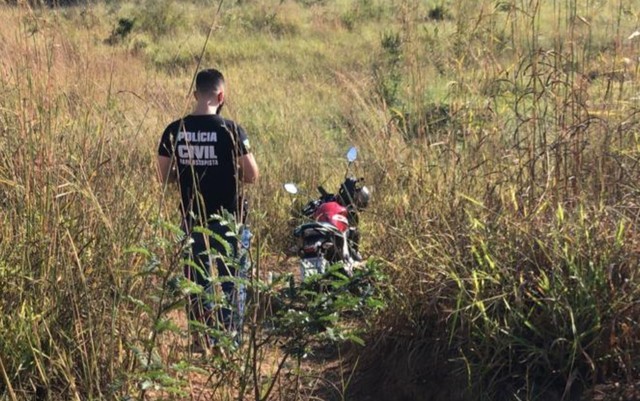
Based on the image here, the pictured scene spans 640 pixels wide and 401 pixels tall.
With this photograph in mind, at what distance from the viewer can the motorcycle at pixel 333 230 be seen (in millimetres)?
4625

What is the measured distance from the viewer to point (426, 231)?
413cm

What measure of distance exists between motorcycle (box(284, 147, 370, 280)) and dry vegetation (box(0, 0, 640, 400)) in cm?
15

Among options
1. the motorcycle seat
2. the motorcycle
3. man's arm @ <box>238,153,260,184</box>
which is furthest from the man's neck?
the motorcycle seat

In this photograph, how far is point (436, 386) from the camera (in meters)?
3.58

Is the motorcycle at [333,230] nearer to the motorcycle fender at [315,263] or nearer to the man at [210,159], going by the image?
the motorcycle fender at [315,263]

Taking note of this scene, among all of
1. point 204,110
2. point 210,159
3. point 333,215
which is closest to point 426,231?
point 333,215

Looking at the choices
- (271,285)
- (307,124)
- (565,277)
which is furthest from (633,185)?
(307,124)

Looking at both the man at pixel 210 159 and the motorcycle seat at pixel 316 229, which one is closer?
the man at pixel 210 159

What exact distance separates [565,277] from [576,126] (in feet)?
2.86

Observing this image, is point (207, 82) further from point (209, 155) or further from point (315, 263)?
point (315, 263)

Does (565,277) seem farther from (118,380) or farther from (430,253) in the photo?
(118,380)

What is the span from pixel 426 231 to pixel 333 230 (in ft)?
2.30

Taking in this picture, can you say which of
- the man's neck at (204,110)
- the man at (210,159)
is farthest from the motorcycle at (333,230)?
the man's neck at (204,110)

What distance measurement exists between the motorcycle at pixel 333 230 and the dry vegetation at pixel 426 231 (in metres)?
0.15
